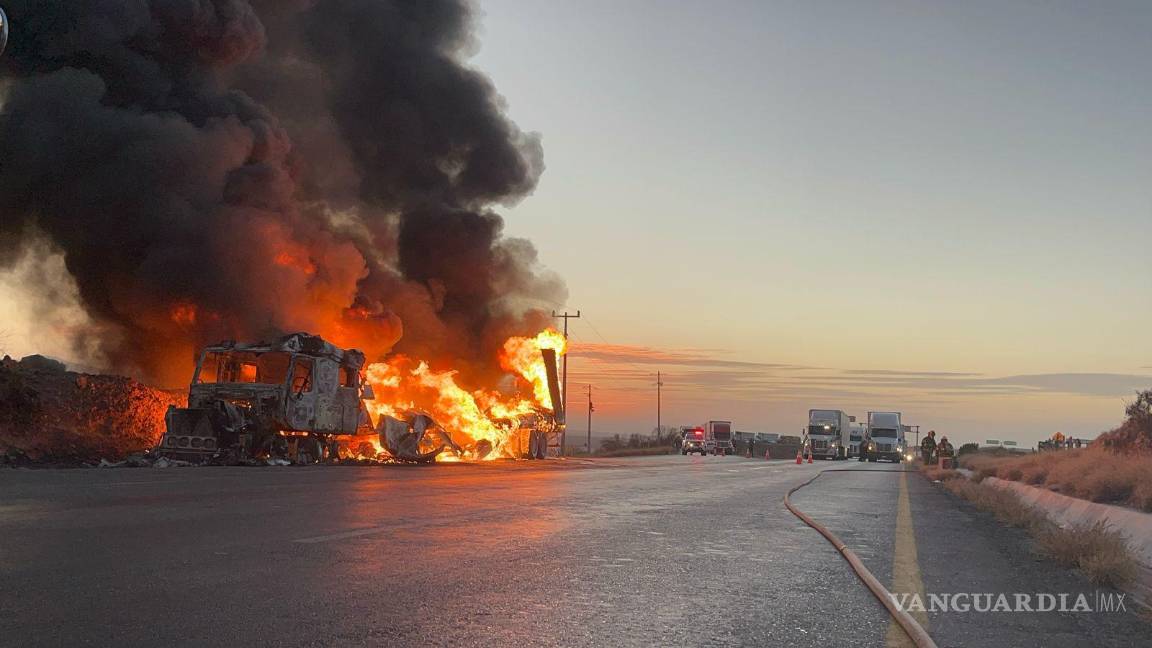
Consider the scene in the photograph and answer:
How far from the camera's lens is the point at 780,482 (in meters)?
23.3

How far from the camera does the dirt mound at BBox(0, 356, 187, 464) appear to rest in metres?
22.3

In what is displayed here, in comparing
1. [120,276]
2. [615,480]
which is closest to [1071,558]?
[615,480]

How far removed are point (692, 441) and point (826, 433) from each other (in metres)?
13.6

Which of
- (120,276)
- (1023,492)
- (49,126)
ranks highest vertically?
(49,126)

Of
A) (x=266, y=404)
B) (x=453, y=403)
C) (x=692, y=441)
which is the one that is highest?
(x=453, y=403)

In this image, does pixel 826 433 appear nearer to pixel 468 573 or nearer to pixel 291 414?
pixel 291 414

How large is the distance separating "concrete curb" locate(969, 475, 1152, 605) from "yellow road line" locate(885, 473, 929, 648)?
158 centimetres

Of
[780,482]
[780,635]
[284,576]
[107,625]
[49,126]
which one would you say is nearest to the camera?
[107,625]

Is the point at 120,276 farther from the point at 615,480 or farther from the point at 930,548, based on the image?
the point at 930,548

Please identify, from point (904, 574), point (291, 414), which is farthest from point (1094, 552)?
point (291, 414)

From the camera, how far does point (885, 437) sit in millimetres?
61188

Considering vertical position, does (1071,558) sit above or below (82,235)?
below

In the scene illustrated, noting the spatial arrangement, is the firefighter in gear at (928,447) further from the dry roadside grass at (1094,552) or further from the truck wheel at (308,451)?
the dry roadside grass at (1094,552)

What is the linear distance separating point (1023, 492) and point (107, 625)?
70.0 feet
